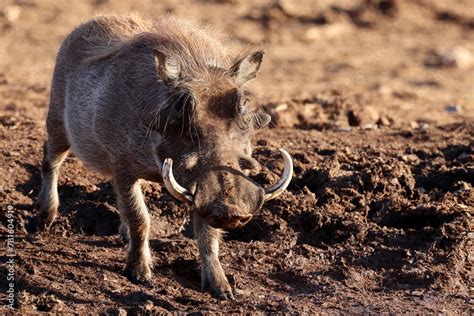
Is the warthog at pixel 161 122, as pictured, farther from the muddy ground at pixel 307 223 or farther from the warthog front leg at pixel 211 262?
the muddy ground at pixel 307 223

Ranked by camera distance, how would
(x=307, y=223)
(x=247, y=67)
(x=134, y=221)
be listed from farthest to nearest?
1. (x=307, y=223)
2. (x=134, y=221)
3. (x=247, y=67)

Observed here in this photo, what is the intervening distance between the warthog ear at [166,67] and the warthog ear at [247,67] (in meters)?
0.31

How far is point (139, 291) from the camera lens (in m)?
5.43

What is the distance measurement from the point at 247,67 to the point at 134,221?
1.11 meters

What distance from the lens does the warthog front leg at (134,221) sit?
5.70 metres

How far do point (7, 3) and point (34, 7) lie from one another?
1.27 feet

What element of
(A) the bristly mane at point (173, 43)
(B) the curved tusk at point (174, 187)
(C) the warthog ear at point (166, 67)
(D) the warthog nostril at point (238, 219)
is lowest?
(D) the warthog nostril at point (238, 219)

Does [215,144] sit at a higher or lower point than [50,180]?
higher

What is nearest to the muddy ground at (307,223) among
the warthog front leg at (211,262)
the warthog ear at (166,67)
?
the warthog front leg at (211,262)

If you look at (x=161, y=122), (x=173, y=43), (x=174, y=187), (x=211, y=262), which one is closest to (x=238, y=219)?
(x=174, y=187)

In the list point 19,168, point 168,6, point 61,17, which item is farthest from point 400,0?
point 19,168

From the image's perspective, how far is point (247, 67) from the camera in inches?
213

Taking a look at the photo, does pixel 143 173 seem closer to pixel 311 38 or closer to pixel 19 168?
pixel 19 168

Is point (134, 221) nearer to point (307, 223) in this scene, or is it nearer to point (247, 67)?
point (247, 67)
